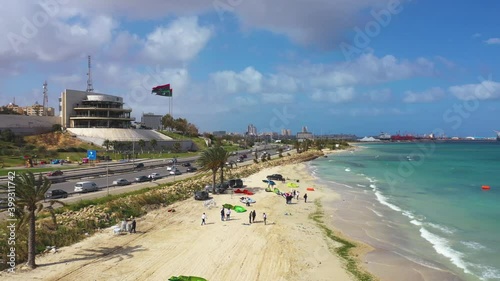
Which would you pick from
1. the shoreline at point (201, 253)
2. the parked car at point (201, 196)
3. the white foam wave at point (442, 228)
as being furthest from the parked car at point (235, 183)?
the white foam wave at point (442, 228)

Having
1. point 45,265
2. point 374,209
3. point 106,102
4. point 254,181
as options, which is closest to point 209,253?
point 45,265

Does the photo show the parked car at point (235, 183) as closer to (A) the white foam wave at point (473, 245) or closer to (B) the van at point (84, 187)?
(B) the van at point (84, 187)

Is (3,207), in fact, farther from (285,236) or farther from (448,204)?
(448,204)

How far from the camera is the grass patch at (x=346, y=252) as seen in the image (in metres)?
21.2

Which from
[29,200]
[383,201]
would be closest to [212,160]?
[383,201]

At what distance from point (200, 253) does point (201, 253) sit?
0.20ft

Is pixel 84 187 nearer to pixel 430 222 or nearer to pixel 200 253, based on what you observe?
pixel 200 253

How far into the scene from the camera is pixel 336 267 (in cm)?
2227

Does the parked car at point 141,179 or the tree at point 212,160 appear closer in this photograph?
the tree at point 212,160

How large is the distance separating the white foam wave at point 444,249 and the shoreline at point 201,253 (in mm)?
7445

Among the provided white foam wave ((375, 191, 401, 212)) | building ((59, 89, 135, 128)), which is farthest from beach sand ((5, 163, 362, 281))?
building ((59, 89, 135, 128))

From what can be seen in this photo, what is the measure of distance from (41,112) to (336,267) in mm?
148962

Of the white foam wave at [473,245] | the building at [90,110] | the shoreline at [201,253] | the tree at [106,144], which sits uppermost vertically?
the building at [90,110]

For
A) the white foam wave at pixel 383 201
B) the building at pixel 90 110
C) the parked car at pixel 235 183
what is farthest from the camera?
the building at pixel 90 110
